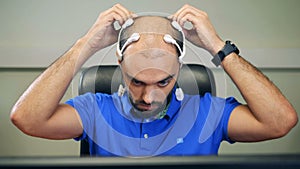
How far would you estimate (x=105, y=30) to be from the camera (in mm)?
1112

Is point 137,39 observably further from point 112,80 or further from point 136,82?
point 112,80

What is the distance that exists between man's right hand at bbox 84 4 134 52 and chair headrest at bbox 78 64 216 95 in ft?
0.31

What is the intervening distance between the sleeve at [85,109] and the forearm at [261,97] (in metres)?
0.40

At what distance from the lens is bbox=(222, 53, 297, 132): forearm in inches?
41.6

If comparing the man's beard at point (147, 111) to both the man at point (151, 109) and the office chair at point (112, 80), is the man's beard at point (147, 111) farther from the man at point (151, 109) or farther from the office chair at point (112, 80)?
the office chair at point (112, 80)

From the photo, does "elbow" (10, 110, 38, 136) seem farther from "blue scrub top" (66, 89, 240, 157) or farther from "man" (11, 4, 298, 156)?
"blue scrub top" (66, 89, 240, 157)

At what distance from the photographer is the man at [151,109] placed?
101 cm

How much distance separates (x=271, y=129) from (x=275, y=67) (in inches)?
37.2

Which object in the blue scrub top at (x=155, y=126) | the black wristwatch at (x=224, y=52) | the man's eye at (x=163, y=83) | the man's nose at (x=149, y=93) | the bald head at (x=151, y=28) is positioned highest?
the bald head at (x=151, y=28)

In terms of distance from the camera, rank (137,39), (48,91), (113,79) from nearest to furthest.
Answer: (137,39), (48,91), (113,79)

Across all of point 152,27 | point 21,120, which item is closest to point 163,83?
point 152,27

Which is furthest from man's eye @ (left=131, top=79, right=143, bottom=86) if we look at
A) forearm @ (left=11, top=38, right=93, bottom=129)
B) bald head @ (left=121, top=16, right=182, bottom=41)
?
forearm @ (left=11, top=38, right=93, bottom=129)

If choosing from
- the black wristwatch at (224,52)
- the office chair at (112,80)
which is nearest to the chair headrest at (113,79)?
the office chair at (112,80)

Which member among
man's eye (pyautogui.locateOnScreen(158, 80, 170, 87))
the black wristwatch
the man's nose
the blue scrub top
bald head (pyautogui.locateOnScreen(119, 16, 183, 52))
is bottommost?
the blue scrub top
